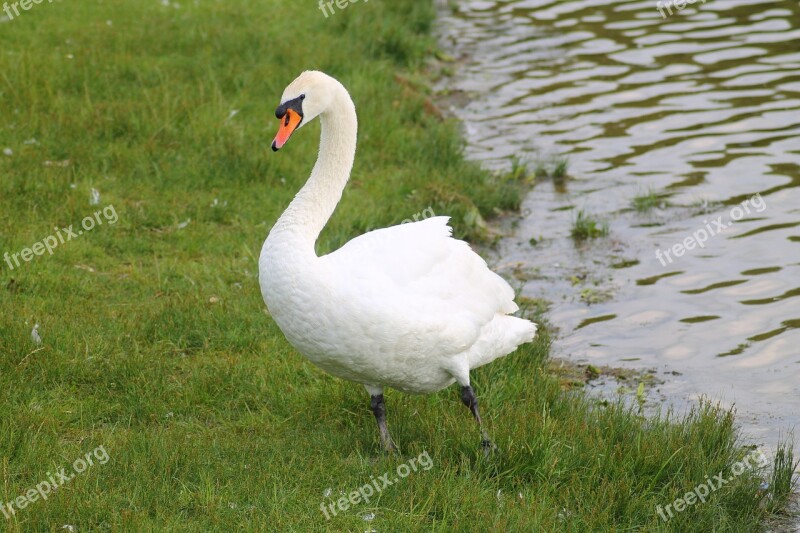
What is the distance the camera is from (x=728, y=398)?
21.6 ft

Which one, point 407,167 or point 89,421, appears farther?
point 407,167

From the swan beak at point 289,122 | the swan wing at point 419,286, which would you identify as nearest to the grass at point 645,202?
the swan wing at point 419,286

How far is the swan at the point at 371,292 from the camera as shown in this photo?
464 cm

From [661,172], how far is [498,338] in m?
5.05

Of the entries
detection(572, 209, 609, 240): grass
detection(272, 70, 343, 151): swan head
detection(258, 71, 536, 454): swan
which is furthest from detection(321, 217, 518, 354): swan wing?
detection(572, 209, 609, 240): grass

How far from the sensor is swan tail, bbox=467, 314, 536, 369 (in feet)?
17.6

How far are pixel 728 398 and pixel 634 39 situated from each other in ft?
26.1

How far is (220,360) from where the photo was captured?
6.18 m

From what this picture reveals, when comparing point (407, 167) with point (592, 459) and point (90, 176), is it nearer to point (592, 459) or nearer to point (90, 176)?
point (90, 176)

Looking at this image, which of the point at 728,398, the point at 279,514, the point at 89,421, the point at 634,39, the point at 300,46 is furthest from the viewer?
the point at 634,39

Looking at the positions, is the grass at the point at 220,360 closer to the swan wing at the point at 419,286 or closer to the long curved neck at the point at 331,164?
the swan wing at the point at 419,286

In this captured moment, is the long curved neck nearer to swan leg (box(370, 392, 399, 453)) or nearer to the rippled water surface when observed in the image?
swan leg (box(370, 392, 399, 453))

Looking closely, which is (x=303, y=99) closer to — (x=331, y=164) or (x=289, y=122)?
(x=289, y=122)

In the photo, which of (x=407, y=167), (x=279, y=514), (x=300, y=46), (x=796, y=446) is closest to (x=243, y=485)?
(x=279, y=514)
